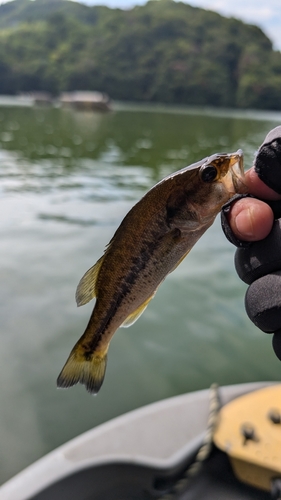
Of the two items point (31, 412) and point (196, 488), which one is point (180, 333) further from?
point (196, 488)

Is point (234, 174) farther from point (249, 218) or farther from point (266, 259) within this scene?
point (266, 259)

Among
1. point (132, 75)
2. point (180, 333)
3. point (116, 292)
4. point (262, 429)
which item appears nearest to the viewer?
point (116, 292)


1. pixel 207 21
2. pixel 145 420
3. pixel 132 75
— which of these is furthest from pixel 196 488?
pixel 207 21

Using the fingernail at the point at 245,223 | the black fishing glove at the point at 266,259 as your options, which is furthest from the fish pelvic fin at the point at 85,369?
the fingernail at the point at 245,223

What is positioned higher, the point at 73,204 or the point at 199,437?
the point at 73,204

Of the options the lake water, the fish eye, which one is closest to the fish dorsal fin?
the fish eye

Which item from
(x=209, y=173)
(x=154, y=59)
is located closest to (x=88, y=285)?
(x=209, y=173)
